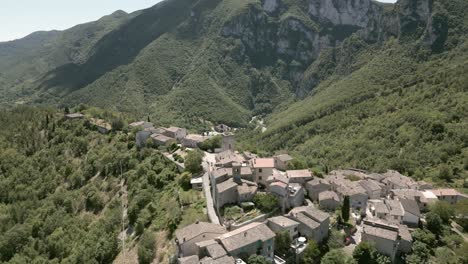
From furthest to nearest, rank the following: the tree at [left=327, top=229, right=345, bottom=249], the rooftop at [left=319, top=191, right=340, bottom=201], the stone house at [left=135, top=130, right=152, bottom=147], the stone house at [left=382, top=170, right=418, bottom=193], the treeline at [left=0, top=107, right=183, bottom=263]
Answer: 1. the stone house at [left=135, top=130, right=152, bottom=147]
2. the stone house at [left=382, top=170, right=418, bottom=193]
3. the treeline at [left=0, top=107, right=183, bottom=263]
4. the rooftop at [left=319, top=191, right=340, bottom=201]
5. the tree at [left=327, top=229, right=345, bottom=249]

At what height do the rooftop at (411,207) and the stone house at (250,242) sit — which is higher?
the stone house at (250,242)

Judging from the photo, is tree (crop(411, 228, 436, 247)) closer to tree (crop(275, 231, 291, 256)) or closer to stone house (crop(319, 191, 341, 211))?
stone house (crop(319, 191, 341, 211))

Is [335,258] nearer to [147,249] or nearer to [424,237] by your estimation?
[424,237]

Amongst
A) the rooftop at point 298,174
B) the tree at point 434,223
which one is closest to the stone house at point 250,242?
the rooftop at point 298,174

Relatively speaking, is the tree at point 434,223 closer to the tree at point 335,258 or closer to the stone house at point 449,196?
the stone house at point 449,196

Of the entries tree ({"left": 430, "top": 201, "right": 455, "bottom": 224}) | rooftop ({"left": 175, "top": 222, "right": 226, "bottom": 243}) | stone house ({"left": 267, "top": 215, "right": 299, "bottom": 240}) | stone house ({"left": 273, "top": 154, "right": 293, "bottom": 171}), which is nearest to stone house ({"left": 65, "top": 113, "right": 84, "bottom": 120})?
stone house ({"left": 273, "top": 154, "right": 293, "bottom": 171})

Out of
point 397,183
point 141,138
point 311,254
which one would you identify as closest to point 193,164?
point 141,138

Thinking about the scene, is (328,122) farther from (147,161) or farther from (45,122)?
(45,122)
